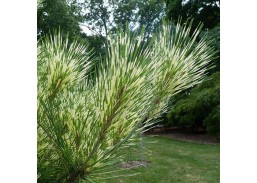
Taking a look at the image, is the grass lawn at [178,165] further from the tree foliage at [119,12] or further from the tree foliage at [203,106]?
the tree foliage at [119,12]

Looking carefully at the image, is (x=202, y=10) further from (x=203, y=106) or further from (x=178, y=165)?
(x=178, y=165)

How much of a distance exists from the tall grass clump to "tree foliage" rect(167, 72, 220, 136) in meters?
2.99

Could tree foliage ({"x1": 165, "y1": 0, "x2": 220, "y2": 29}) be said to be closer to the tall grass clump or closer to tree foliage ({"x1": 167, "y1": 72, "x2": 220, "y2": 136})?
tree foliage ({"x1": 167, "y1": 72, "x2": 220, "y2": 136})

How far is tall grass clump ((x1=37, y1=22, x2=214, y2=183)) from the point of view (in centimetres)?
26

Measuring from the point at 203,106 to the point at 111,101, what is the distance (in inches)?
138

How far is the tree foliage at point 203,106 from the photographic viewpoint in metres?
3.48

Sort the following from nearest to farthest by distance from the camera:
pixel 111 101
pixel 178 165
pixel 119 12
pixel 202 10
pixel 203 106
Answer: pixel 111 101 → pixel 178 165 → pixel 119 12 → pixel 202 10 → pixel 203 106

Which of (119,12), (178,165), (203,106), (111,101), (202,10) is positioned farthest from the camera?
(203,106)

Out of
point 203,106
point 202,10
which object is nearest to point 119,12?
point 202,10

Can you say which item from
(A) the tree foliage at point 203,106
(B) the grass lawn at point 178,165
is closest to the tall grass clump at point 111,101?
(B) the grass lawn at point 178,165

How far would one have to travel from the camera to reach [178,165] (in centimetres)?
268
